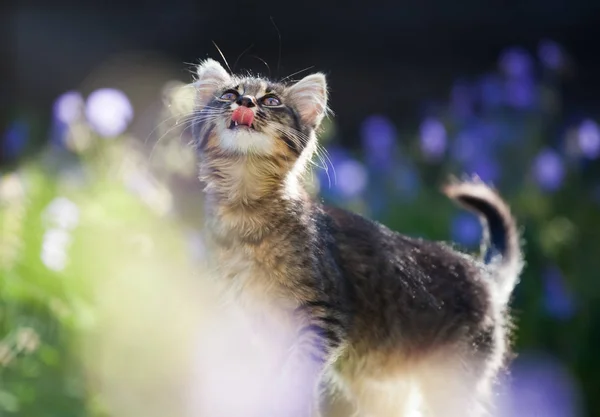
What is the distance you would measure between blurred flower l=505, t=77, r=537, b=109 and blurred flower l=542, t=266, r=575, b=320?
42.0 inches

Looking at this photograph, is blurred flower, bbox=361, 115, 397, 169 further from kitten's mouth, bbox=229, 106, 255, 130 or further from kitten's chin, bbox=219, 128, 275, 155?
kitten's mouth, bbox=229, 106, 255, 130

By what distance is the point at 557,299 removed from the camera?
4.89 meters

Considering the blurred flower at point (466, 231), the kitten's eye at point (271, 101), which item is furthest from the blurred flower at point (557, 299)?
the kitten's eye at point (271, 101)

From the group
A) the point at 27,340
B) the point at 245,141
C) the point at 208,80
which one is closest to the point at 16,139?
the point at 27,340

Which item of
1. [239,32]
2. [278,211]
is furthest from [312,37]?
[278,211]

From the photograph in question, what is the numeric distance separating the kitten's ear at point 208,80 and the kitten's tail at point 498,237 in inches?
44.0

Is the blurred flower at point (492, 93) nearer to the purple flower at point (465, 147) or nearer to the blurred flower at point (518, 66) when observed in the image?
the blurred flower at point (518, 66)

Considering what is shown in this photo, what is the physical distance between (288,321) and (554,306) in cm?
228

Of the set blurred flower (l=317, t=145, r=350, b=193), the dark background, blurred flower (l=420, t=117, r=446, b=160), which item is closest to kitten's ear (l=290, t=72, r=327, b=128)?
blurred flower (l=317, t=145, r=350, b=193)

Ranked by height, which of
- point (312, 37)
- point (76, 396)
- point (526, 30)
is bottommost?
point (76, 396)

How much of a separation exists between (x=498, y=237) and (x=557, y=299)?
123cm

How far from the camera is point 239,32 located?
24.9 feet

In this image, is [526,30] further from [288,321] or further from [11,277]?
[288,321]

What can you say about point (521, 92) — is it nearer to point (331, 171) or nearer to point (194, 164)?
point (331, 171)
